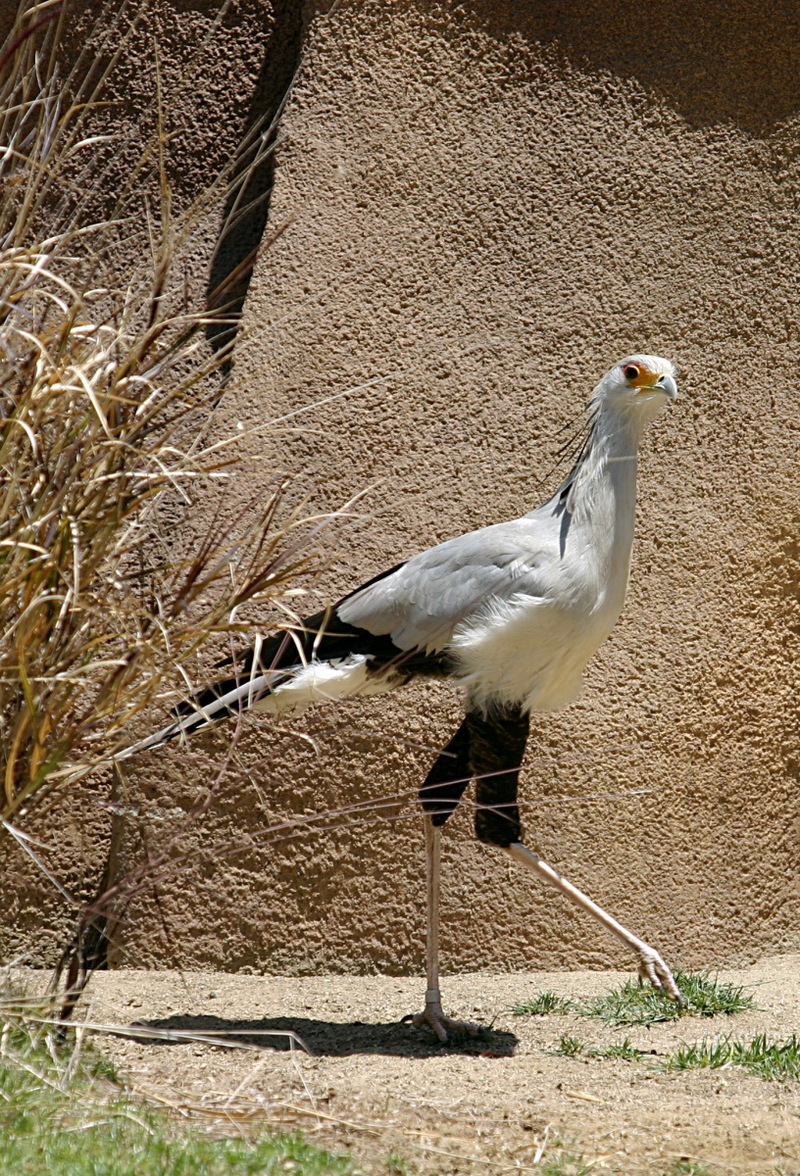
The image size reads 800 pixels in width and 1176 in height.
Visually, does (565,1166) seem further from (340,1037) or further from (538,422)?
(538,422)

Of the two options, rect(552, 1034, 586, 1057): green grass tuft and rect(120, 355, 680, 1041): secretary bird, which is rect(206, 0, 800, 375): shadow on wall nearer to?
rect(120, 355, 680, 1041): secretary bird

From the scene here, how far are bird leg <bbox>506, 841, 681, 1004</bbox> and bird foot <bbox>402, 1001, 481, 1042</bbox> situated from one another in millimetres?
481

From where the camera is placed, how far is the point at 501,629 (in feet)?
11.7

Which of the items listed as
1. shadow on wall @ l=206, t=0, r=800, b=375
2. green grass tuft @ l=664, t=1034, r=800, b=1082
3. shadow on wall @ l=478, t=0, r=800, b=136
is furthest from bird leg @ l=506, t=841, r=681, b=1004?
shadow on wall @ l=478, t=0, r=800, b=136

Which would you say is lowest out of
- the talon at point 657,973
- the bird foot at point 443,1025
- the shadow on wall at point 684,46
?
the bird foot at point 443,1025

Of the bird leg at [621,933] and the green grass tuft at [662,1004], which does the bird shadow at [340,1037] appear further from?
the bird leg at [621,933]

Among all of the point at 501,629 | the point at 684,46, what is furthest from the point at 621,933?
the point at 684,46

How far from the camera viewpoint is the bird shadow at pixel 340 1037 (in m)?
3.32

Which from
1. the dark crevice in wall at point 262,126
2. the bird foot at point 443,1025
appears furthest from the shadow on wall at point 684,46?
the bird foot at point 443,1025

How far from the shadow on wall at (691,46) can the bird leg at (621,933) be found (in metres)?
2.83

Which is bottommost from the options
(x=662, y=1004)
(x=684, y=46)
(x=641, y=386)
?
(x=662, y=1004)

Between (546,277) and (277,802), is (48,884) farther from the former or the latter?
(546,277)

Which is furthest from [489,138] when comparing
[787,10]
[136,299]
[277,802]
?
[277,802]

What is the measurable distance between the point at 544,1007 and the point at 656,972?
0.35m
